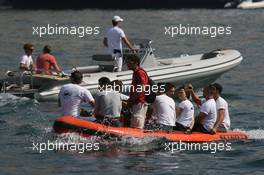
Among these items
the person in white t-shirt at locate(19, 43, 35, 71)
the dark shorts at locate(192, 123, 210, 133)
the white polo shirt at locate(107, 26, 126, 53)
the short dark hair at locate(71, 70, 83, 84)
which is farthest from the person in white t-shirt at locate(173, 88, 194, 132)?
the person in white t-shirt at locate(19, 43, 35, 71)

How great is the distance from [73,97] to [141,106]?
1.27 meters

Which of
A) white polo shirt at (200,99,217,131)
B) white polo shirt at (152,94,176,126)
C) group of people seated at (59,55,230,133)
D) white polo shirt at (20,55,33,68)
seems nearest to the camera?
group of people seated at (59,55,230,133)

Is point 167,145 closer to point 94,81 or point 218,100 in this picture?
point 218,100

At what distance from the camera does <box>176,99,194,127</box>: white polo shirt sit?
62.0 feet

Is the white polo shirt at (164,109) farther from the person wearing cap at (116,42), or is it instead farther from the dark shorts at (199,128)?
the person wearing cap at (116,42)

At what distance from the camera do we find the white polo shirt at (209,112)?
18812 millimetres

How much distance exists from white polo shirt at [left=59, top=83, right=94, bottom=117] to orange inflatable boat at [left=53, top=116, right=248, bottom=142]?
0.35 metres

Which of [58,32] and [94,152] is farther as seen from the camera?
[58,32]

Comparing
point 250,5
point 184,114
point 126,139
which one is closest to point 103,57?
point 184,114

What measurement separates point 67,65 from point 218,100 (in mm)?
16925

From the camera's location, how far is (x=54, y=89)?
964 inches

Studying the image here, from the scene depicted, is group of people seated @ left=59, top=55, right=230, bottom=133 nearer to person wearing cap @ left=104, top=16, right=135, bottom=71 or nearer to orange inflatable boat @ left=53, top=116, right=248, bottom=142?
orange inflatable boat @ left=53, top=116, right=248, bottom=142

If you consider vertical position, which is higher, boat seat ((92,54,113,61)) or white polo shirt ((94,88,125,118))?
boat seat ((92,54,113,61))

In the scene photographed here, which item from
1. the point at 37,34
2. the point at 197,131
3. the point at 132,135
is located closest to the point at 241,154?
the point at 197,131
